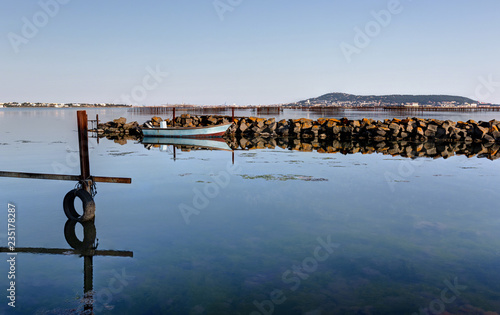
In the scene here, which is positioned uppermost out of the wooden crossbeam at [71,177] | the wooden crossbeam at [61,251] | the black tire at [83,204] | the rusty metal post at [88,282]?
the wooden crossbeam at [71,177]

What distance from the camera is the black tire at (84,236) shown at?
921 centimetres

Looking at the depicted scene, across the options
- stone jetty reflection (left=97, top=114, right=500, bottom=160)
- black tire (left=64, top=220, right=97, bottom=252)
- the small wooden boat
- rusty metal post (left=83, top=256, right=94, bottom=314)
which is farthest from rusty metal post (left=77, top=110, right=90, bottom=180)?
the small wooden boat

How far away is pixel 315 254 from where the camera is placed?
338 inches

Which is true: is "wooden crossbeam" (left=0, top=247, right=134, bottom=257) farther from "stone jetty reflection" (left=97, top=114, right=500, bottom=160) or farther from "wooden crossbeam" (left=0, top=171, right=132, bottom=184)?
"stone jetty reflection" (left=97, top=114, right=500, bottom=160)

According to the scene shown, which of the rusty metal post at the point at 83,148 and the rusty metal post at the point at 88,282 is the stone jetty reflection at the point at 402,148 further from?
the rusty metal post at the point at 88,282

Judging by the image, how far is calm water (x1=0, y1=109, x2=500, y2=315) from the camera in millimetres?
6625

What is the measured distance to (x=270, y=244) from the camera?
9.20 meters

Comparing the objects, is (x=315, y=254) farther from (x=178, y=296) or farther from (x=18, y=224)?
(x=18, y=224)

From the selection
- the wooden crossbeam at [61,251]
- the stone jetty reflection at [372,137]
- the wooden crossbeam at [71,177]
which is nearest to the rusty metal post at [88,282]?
the wooden crossbeam at [61,251]

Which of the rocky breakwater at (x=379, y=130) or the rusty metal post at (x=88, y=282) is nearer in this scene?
the rusty metal post at (x=88, y=282)

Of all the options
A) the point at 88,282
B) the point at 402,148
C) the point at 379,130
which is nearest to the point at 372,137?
the point at 379,130

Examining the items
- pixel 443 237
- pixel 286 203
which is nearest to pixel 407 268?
pixel 443 237

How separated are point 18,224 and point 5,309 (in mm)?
5054

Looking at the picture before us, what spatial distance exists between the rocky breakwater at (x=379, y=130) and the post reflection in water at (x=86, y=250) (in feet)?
98.4
